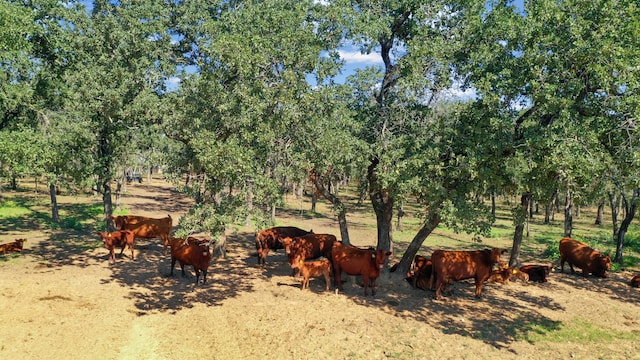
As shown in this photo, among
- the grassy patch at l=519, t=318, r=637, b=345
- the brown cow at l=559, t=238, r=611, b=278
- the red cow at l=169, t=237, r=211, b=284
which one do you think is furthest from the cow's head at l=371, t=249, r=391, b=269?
the brown cow at l=559, t=238, r=611, b=278

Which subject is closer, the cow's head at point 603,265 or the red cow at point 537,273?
the red cow at point 537,273

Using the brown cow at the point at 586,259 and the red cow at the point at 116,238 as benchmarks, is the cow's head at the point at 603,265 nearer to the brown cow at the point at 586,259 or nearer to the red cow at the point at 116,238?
the brown cow at the point at 586,259

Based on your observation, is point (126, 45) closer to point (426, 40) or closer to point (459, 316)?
point (426, 40)

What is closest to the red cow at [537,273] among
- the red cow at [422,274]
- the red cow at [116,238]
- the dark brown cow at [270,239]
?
the red cow at [422,274]

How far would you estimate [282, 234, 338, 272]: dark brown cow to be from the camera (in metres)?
16.1

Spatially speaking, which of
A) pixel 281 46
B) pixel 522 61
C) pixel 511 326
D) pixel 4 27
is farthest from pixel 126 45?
pixel 511 326

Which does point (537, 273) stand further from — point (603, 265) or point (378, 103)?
point (378, 103)

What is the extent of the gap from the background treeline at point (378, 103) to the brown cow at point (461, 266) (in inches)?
46.0

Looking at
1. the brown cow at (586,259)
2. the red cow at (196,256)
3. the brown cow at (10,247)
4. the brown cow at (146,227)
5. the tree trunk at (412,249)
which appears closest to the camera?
the red cow at (196,256)

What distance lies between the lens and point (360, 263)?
14117 millimetres

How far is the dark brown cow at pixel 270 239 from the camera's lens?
17.7 metres

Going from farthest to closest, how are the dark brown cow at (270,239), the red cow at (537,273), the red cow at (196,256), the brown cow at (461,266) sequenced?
the dark brown cow at (270,239)
the red cow at (537,273)
the red cow at (196,256)
the brown cow at (461,266)

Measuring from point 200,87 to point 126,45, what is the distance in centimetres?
765

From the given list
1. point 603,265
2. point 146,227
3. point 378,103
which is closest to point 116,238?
point 146,227
